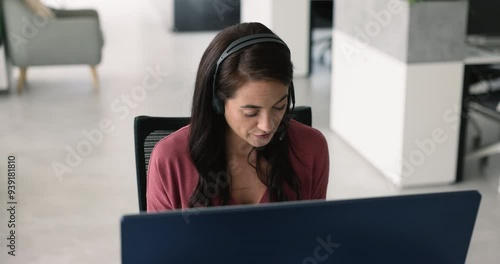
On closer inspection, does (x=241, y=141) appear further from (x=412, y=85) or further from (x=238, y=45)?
(x=412, y=85)

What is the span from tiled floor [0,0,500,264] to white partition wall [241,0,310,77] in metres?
0.23

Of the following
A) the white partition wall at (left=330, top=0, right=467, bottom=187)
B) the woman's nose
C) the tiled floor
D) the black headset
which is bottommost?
the tiled floor

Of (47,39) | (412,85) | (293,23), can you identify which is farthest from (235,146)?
(293,23)

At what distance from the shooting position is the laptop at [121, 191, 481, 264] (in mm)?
801

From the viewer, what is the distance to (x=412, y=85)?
356cm

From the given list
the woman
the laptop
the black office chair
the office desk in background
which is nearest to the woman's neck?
the woman

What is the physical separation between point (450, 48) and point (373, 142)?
735 mm

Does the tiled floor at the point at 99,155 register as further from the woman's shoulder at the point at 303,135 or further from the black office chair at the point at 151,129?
the woman's shoulder at the point at 303,135

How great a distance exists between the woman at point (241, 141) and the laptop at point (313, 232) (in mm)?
560

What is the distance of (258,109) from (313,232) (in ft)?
1.95

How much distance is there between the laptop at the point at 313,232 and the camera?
0.80 m

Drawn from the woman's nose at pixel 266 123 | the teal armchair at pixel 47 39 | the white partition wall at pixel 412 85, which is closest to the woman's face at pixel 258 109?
the woman's nose at pixel 266 123

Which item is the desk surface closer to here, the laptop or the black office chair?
the black office chair

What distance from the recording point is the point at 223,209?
31.3 inches
